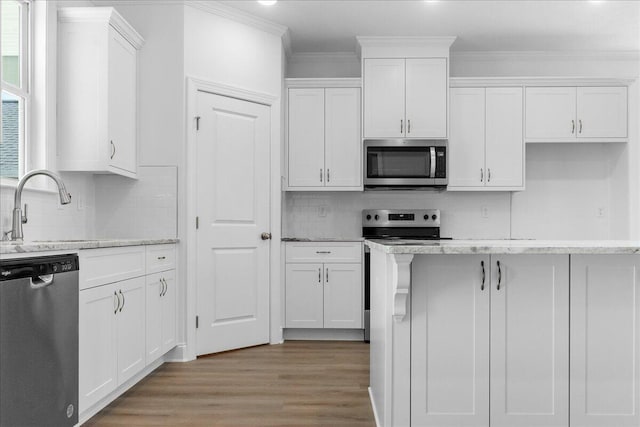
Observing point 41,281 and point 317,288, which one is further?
point 317,288

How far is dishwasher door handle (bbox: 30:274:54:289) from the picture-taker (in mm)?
2045

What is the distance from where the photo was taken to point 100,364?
2.65m

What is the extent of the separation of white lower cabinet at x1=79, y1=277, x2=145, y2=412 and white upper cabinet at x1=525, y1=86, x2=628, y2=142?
3.72m

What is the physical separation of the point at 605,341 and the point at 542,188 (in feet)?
10.7

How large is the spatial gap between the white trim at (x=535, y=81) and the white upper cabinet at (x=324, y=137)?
0.99 metres

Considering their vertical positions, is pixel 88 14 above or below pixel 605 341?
above

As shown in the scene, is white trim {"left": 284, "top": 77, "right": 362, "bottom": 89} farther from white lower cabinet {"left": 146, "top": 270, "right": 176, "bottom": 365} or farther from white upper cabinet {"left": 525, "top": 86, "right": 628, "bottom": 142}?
white lower cabinet {"left": 146, "top": 270, "right": 176, "bottom": 365}

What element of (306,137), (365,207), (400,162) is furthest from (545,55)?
(306,137)

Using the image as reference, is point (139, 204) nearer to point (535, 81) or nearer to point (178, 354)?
point (178, 354)

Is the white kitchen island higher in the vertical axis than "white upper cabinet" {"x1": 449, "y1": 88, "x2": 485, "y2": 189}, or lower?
lower

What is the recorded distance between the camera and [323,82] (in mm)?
4875

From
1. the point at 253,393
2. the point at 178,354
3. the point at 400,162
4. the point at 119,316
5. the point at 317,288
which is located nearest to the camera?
the point at 119,316

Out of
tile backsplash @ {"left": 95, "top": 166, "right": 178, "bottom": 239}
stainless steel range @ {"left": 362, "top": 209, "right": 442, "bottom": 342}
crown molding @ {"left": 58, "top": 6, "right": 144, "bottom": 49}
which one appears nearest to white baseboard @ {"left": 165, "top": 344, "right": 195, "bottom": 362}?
tile backsplash @ {"left": 95, "top": 166, "right": 178, "bottom": 239}

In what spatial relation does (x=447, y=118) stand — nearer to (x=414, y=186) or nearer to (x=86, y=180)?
(x=414, y=186)
